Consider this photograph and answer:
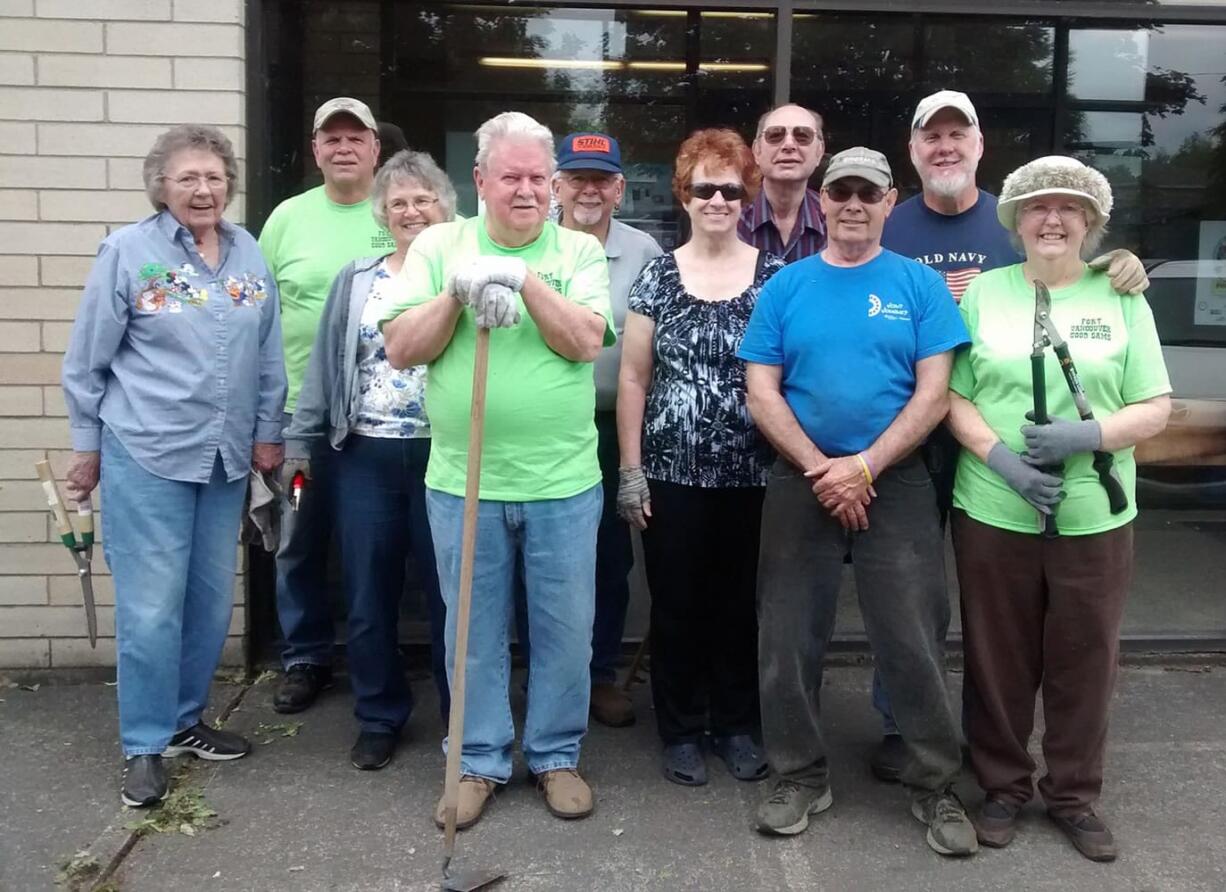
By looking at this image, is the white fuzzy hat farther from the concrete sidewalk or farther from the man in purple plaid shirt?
the concrete sidewalk

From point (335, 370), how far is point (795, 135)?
1.67 metres

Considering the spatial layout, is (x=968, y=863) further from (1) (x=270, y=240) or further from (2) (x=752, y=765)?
(1) (x=270, y=240)

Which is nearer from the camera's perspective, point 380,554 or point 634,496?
point 634,496

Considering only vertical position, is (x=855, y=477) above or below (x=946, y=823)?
above

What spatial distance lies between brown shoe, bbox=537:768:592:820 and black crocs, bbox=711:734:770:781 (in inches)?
19.1

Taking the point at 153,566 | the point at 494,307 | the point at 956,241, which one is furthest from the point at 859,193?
the point at 153,566

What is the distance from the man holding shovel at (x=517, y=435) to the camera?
3.27 metres

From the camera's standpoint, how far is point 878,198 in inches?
131

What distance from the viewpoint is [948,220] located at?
3838 millimetres

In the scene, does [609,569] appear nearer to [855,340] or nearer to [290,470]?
[290,470]

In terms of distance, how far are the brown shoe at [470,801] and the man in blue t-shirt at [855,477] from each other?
2.70 ft

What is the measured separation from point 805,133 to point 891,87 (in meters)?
1.36

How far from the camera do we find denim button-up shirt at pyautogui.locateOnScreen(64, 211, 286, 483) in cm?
357

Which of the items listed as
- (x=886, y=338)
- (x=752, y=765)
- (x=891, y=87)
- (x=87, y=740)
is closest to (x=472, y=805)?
(x=752, y=765)
